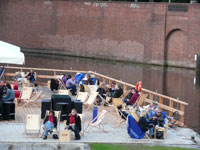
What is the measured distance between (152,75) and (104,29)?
44.9 feet

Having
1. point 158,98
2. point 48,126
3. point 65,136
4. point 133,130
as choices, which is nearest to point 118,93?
point 133,130

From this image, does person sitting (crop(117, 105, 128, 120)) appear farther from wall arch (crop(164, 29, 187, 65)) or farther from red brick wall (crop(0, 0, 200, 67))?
wall arch (crop(164, 29, 187, 65))

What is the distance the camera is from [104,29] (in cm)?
5284

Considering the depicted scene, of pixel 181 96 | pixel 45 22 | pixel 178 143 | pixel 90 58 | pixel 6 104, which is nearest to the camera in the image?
pixel 178 143

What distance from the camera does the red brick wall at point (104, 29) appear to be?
153 ft

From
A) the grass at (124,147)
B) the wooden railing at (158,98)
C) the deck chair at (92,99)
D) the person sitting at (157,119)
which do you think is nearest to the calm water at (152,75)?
the wooden railing at (158,98)

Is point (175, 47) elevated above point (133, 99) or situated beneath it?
elevated above

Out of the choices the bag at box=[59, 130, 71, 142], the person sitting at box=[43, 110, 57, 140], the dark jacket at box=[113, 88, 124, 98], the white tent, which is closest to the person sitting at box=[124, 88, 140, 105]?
the dark jacket at box=[113, 88, 124, 98]

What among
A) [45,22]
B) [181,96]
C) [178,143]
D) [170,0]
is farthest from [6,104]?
[45,22]

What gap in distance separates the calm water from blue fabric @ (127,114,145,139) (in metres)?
6.11

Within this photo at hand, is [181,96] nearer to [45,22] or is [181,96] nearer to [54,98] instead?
[54,98]

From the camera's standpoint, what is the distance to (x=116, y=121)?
18.9 meters

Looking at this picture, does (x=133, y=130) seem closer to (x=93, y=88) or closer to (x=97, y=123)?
(x=97, y=123)

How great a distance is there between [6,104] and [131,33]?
33.4 m
